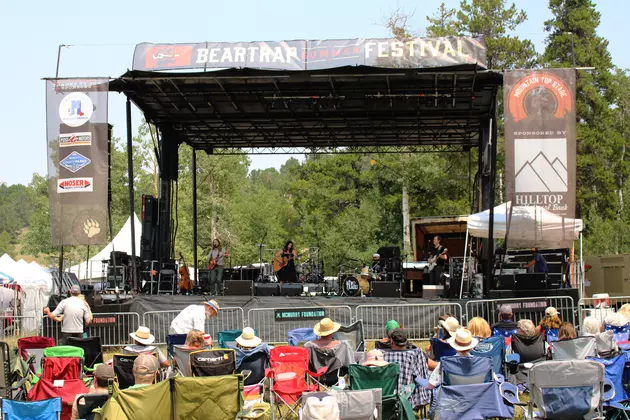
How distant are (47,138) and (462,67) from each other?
8.46m

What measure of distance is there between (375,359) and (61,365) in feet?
10.3

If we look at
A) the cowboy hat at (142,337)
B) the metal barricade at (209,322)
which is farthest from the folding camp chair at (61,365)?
the metal barricade at (209,322)

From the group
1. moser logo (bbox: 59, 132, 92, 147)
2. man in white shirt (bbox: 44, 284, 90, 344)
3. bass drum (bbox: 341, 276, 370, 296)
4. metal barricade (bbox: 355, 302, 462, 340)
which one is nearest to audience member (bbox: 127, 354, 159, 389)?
man in white shirt (bbox: 44, 284, 90, 344)

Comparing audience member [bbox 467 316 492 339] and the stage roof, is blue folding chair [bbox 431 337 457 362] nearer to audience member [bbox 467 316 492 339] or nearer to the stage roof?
audience member [bbox 467 316 492 339]

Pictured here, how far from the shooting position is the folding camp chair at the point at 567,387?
21.1 feet

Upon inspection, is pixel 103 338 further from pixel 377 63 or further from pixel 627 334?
pixel 627 334

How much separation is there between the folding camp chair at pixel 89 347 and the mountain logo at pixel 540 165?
8496 mm

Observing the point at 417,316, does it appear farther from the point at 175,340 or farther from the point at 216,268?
the point at 216,268

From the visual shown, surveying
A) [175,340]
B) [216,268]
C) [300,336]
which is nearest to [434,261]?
[216,268]

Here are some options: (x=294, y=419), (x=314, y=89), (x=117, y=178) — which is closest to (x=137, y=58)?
(x=314, y=89)

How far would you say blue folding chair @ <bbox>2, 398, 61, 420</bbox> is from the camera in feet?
20.1

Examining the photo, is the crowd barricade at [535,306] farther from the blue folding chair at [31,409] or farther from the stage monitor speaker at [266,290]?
the blue folding chair at [31,409]

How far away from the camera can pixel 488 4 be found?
38250 mm

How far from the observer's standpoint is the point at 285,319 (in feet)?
44.7
